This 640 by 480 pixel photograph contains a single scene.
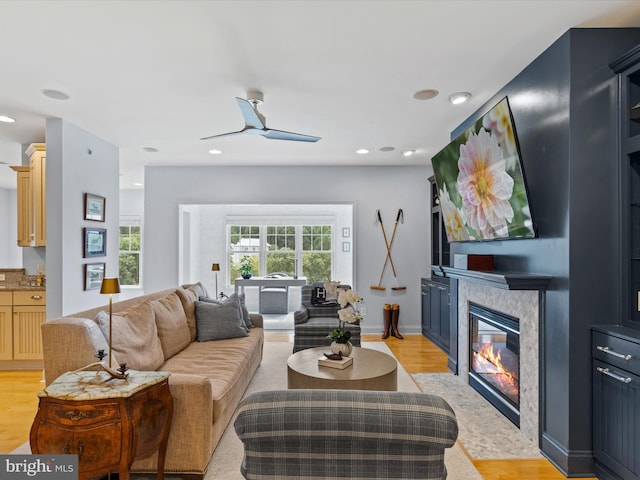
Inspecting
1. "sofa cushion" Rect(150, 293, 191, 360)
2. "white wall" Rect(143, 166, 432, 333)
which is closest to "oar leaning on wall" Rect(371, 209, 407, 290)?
"white wall" Rect(143, 166, 432, 333)

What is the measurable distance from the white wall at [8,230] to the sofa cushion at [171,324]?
7271 mm

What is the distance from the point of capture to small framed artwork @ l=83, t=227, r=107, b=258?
412 cm

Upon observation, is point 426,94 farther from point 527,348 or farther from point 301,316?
point 301,316

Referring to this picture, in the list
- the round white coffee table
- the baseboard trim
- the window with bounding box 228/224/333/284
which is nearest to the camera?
the baseboard trim

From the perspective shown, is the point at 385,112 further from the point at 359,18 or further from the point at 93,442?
the point at 93,442

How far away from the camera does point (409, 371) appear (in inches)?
159

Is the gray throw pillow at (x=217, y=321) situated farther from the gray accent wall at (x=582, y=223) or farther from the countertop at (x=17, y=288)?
the gray accent wall at (x=582, y=223)

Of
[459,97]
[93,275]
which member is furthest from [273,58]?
[93,275]

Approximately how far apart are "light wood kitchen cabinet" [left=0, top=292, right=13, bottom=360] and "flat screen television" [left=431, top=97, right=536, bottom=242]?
4799 millimetres

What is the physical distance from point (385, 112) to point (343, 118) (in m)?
0.43

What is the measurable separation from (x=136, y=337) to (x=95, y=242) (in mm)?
2357

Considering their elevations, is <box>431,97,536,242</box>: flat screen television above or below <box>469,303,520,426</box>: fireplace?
above

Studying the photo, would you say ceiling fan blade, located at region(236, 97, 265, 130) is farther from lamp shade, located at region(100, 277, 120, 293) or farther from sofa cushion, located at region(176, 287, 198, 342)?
sofa cushion, located at region(176, 287, 198, 342)

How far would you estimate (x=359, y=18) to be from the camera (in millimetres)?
2086
